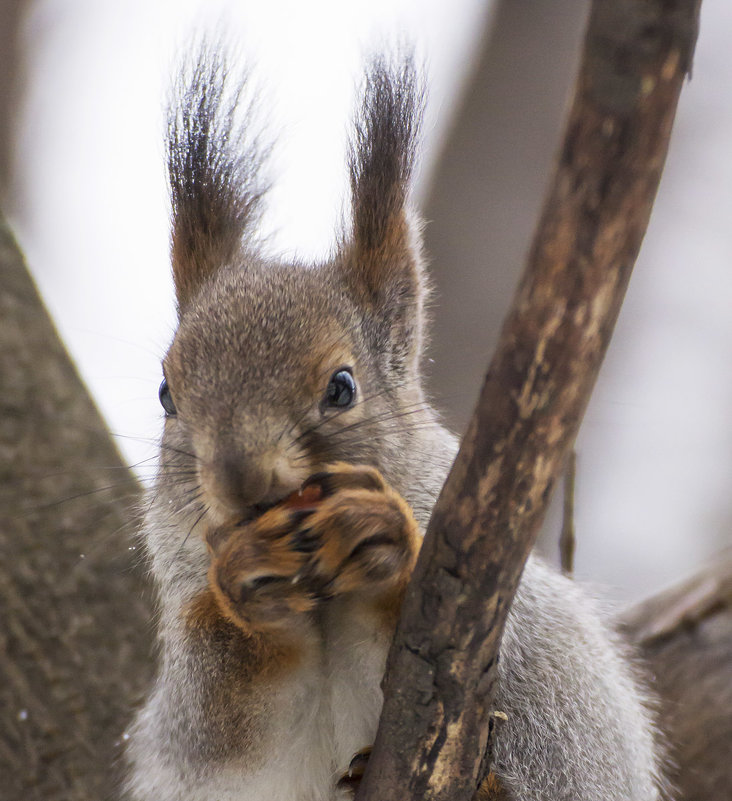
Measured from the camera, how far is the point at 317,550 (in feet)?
5.60

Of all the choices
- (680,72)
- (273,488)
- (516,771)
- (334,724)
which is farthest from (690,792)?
(680,72)

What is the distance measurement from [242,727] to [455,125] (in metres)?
3.25

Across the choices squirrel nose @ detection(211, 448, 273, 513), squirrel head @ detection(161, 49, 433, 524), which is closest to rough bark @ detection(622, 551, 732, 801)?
squirrel head @ detection(161, 49, 433, 524)

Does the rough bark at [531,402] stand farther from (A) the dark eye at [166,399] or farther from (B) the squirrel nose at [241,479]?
(A) the dark eye at [166,399]

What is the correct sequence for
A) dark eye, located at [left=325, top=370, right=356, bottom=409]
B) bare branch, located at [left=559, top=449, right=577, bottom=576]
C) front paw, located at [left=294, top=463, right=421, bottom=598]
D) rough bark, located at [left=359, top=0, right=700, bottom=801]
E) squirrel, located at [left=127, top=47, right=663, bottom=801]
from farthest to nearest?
bare branch, located at [left=559, top=449, right=577, bottom=576], dark eye, located at [left=325, top=370, right=356, bottom=409], squirrel, located at [left=127, top=47, right=663, bottom=801], front paw, located at [left=294, top=463, right=421, bottom=598], rough bark, located at [left=359, top=0, right=700, bottom=801]

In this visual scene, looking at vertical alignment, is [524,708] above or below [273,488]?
below

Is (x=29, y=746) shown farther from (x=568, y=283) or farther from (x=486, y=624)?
(x=568, y=283)

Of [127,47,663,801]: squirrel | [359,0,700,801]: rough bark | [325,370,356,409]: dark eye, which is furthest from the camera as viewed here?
[325,370,356,409]: dark eye

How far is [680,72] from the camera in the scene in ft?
3.93

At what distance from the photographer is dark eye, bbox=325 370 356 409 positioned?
2.10m

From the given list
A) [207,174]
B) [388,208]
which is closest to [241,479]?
[388,208]

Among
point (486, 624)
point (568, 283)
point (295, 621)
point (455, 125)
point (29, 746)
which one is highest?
point (455, 125)

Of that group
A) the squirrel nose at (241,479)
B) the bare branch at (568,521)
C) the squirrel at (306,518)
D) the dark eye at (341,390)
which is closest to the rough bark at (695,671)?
the squirrel at (306,518)

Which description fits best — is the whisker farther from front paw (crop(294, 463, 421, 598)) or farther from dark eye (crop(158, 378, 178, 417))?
front paw (crop(294, 463, 421, 598))
